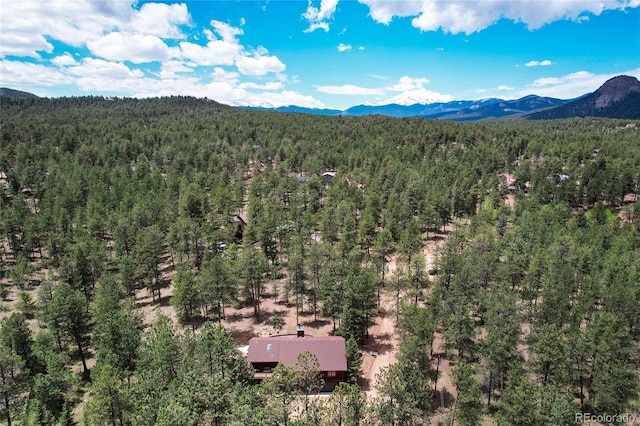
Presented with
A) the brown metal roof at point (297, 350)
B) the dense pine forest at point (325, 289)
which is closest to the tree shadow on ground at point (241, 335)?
the dense pine forest at point (325, 289)

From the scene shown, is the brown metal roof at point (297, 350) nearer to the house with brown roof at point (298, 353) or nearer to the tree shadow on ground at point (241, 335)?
the house with brown roof at point (298, 353)

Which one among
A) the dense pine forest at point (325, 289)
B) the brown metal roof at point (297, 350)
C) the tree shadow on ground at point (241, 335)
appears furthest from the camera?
the tree shadow on ground at point (241, 335)

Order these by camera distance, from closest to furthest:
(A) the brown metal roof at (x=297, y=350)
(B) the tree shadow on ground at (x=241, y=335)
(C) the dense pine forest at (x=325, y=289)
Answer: (C) the dense pine forest at (x=325, y=289) < (A) the brown metal roof at (x=297, y=350) < (B) the tree shadow on ground at (x=241, y=335)

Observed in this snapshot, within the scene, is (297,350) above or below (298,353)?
below

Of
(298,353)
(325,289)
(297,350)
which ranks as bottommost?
(297,350)

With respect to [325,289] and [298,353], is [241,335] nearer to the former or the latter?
[325,289]

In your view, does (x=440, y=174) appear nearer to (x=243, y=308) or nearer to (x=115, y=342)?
(x=243, y=308)

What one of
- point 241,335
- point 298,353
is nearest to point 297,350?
point 298,353

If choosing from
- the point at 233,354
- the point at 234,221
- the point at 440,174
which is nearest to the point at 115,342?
the point at 233,354
